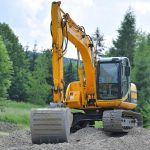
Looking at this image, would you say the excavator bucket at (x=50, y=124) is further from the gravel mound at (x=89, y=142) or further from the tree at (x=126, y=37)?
the tree at (x=126, y=37)

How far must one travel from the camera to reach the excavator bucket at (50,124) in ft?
48.8

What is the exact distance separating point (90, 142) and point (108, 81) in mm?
5643

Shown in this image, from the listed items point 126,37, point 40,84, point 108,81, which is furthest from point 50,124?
point 40,84

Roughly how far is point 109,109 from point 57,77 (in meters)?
5.31

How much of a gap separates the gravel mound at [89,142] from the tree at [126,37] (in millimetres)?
47401

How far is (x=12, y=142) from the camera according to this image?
53.7ft

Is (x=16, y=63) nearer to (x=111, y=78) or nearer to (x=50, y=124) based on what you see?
(x=111, y=78)

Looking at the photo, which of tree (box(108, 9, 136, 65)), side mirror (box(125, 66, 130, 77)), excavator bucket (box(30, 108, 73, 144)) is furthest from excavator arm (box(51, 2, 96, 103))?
tree (box(108, 9, 136, 65))

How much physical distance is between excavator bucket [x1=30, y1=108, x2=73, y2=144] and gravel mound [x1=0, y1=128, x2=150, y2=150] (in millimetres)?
376

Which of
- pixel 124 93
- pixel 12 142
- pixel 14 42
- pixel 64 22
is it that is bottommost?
pixel 12 142

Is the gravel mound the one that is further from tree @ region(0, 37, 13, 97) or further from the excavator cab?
tree @ region(0, 37, 13, 97)

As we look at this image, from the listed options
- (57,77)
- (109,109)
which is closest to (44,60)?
(109,109)

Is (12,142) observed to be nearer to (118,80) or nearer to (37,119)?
(37,119)

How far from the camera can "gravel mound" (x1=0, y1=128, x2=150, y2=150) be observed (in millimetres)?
13348
